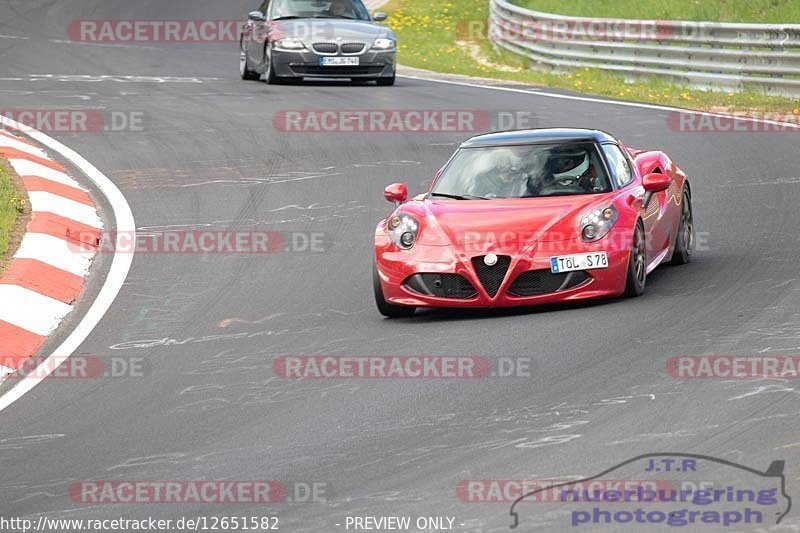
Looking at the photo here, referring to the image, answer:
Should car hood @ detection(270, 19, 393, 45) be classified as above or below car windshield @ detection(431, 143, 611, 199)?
below

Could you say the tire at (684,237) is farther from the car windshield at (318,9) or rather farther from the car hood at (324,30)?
the car windshield at (318,9)

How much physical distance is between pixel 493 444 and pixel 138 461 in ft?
5.34

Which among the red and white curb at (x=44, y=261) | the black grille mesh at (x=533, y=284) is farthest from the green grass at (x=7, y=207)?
the black grille mesh at (x=533, y=284)

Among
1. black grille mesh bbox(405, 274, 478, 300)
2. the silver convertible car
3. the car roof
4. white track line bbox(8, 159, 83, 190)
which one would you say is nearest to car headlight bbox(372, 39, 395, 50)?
the silver convertible car

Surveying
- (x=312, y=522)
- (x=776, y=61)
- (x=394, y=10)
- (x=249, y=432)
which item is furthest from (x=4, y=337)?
(x=394, y=10)

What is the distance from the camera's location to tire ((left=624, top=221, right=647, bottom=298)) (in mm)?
9953

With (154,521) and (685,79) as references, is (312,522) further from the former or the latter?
(685,79)

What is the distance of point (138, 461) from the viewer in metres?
6.96

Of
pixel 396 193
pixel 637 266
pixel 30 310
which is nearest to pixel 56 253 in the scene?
pixel 30 310

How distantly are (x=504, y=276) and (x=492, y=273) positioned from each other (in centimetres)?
9

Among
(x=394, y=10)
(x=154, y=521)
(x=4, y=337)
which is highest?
(x=154, y=521)

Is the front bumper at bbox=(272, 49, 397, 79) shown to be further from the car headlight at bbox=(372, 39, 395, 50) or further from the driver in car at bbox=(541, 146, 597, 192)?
the driver in car at bbox=(541, 146, 597, 192)

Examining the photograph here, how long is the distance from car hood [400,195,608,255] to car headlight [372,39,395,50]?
1331 cm

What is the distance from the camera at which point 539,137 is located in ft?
36.3
